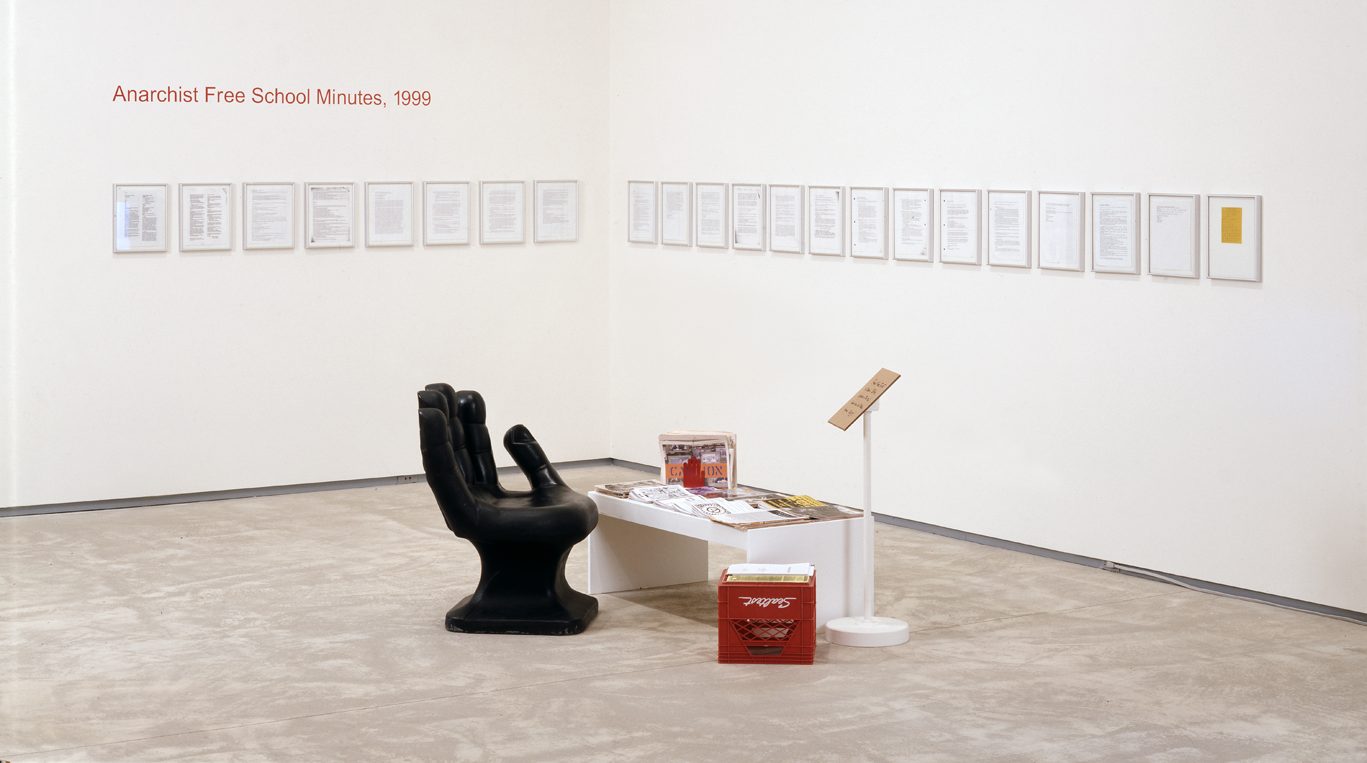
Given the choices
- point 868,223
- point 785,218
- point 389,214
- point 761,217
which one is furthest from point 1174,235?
point 389,214

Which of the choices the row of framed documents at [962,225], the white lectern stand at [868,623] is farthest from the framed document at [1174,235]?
the white lectern stand at [868,623]

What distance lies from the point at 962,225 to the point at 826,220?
3.50ft

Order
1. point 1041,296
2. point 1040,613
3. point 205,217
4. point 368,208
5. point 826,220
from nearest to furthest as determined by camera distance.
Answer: point 1040,613 < point 1041,296 < point 826,220 < point 205,217 < point 368,208

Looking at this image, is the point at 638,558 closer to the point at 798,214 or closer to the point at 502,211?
the point at 798,214

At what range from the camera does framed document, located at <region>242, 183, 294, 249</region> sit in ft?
33.9

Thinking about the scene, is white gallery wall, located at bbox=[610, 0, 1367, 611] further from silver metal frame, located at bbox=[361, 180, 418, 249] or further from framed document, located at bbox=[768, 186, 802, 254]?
silver metal frame, located at bbox=[361, 180, 418, 249]

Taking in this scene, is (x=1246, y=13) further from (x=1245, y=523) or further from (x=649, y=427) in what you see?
(x=649, y=427)

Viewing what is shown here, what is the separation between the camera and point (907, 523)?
9453 millimetres

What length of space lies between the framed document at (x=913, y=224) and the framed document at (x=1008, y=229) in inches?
16.2

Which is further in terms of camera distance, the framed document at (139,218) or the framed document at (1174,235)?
the framed document at (139,218)

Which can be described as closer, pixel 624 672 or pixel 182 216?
pixel 624 672

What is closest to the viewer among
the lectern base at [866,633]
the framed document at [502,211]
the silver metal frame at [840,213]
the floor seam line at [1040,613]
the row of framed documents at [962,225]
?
the lectern base at [866,633]

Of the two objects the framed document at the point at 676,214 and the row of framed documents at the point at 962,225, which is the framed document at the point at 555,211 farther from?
the framed document at the point at 676,214

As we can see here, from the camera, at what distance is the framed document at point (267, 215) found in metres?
10.3
